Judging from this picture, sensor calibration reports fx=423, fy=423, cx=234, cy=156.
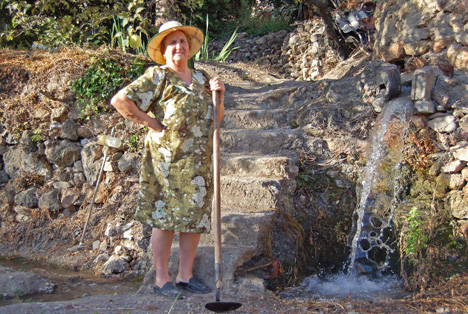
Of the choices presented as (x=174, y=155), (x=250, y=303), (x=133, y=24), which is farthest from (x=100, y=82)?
(x=250, y=303)

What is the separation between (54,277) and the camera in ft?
13.0

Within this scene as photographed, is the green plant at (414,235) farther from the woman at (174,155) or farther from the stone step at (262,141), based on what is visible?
the woman at (174,155)

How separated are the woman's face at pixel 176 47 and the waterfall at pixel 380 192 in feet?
7.83

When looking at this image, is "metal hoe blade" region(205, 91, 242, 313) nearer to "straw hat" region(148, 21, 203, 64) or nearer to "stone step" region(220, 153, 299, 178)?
"straw hat" region(148, 21, 203, 64)

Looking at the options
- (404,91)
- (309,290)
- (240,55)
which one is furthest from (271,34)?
(309,290)

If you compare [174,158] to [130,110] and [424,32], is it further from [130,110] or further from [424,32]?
[424,32]

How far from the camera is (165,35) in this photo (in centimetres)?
Result: 305

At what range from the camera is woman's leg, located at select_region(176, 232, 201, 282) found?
3.05 m

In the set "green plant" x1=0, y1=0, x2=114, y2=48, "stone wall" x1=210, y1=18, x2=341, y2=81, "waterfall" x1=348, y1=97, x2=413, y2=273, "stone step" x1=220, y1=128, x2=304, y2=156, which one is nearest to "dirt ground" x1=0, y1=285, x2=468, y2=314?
"waterfall" x1=348, y1=97, x2=413, y2=273

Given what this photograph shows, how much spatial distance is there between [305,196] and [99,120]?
2.64 m

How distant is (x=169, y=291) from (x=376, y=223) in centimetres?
221

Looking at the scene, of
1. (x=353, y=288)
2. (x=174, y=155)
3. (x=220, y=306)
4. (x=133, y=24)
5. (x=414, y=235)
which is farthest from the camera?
(x=133, y=24)

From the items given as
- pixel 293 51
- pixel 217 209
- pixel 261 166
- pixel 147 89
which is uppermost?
pixel 293 51

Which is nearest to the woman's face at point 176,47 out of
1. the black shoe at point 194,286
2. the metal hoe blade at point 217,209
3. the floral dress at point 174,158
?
the floral dress at point 174,158
